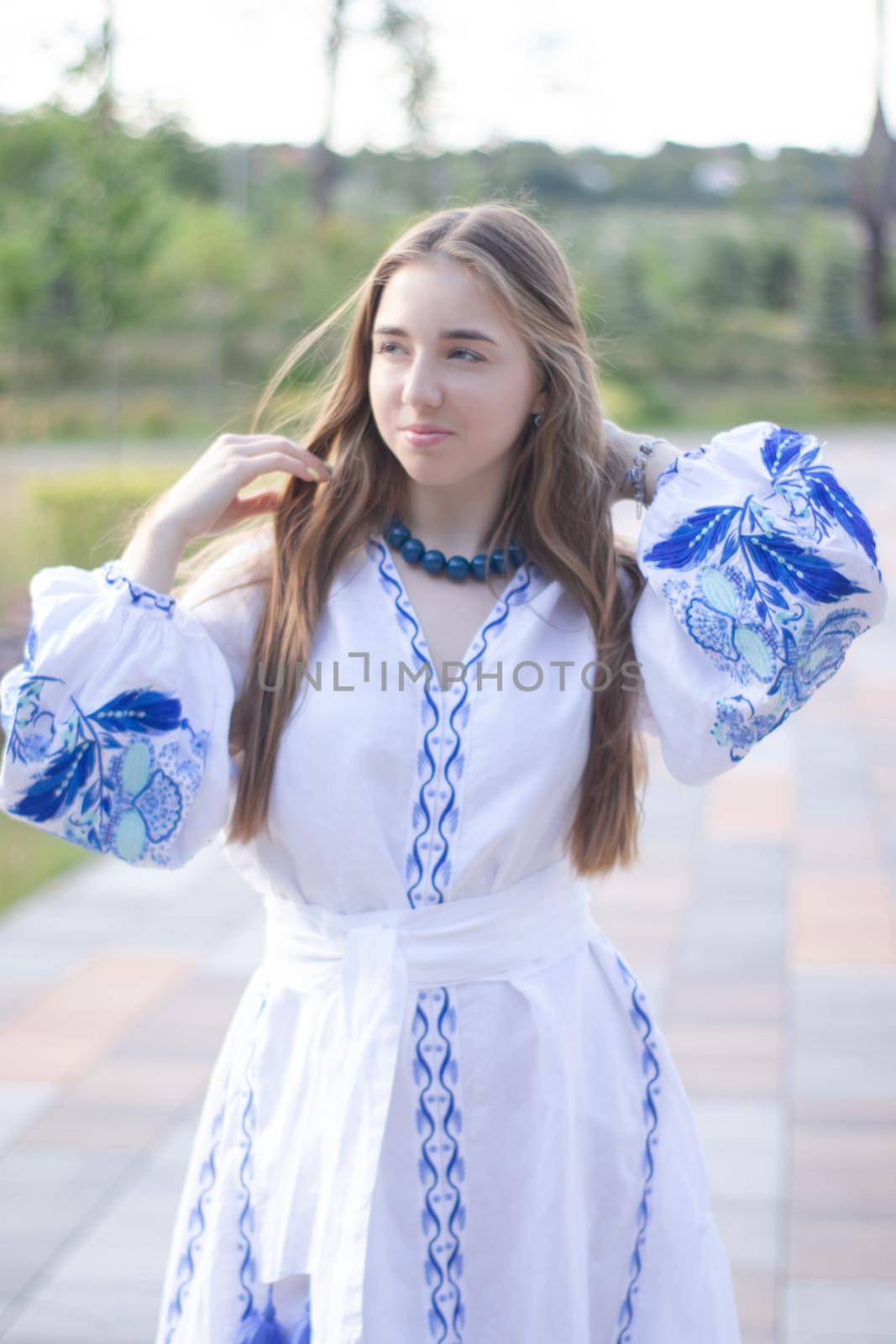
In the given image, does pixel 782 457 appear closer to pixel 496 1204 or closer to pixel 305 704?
pixel 305 704

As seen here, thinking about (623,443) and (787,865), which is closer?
(623,443)

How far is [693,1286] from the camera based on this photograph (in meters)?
1.61

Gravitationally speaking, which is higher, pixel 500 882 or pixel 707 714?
pixel 707 714

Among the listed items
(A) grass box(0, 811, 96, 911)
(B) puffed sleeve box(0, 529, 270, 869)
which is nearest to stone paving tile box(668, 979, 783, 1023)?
(A) grass box(0, 811, 96, 911)

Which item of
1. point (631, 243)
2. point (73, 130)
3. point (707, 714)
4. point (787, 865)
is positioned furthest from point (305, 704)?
point (631, 243)

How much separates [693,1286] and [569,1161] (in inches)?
8.6

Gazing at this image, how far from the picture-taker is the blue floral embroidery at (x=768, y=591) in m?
1.50

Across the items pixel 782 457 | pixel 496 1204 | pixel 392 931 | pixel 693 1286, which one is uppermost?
pixel 782 457

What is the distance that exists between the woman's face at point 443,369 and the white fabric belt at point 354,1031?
0.46m

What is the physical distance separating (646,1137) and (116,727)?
2.36 feet

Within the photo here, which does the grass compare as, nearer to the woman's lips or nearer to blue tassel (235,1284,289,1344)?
blue tassel (235,1284,289,1344)

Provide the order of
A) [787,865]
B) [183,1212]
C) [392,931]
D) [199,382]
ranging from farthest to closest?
[199,382] → [787,865] → [183,1212] → [392,931]

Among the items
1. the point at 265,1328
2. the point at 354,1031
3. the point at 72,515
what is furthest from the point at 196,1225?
the point at 72,515

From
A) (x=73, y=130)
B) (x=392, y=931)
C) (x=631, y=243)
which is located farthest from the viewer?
(x=631, y=243)
